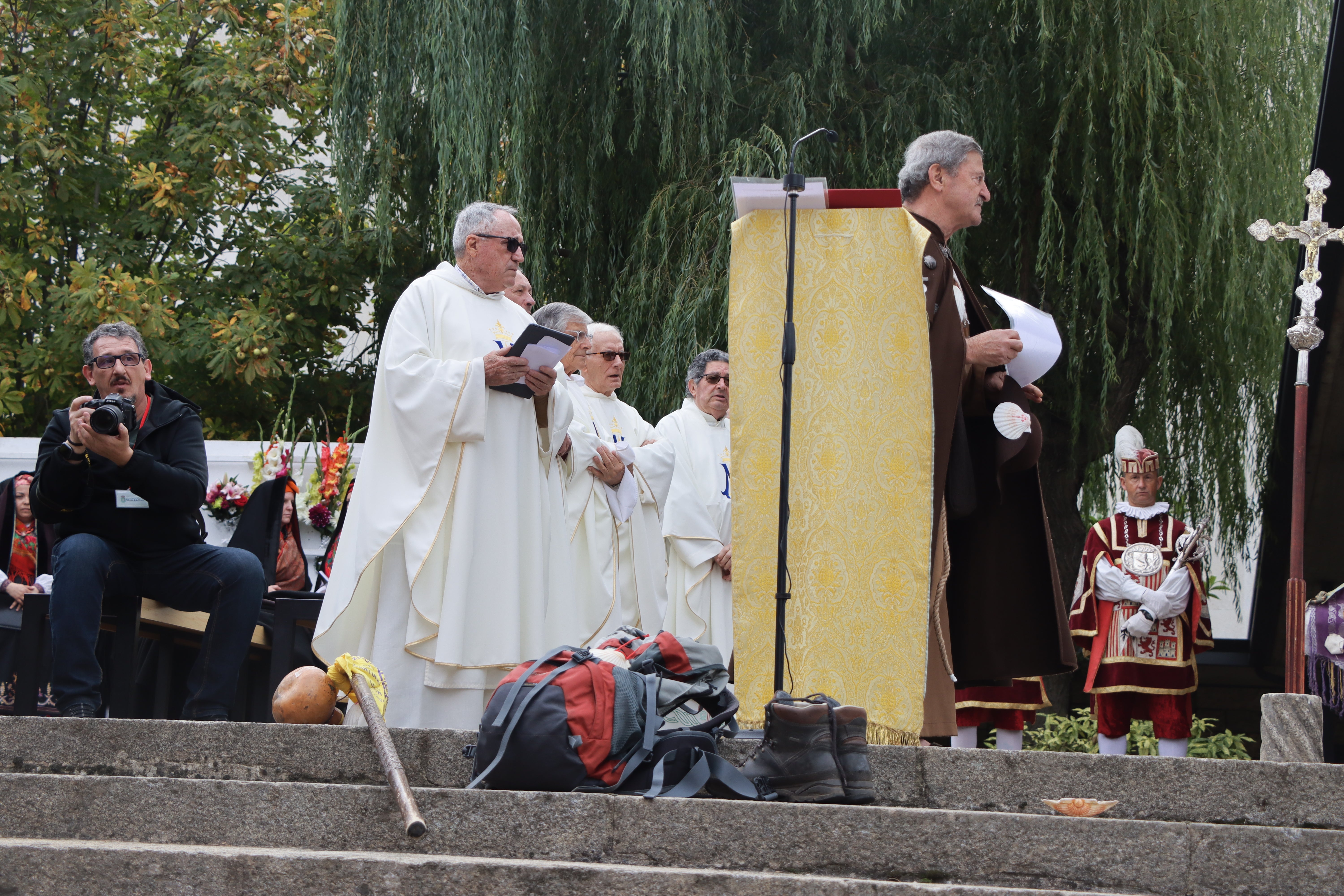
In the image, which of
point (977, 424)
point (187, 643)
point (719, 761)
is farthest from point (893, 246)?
point (187, 643)

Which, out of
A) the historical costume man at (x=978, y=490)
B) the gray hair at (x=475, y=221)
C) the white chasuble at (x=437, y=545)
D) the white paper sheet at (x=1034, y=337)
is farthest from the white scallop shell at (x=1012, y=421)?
the gray hair at (x=475, y=221)

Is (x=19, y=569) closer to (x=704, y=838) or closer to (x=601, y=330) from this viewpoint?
(x=601, y=330)

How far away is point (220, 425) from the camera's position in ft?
46.8

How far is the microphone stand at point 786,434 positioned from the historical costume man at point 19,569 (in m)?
3.76

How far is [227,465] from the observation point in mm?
9891

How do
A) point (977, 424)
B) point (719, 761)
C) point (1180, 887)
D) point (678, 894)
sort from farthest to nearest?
1. point (977, 424)
2. point (719, 761)
3. point (1180, 887)
4. point (678, 894)

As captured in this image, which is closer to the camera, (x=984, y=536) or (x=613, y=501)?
(x=984, y=536)

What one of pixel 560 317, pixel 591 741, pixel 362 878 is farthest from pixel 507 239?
pixel 362 878

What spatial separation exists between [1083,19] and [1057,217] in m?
1.28

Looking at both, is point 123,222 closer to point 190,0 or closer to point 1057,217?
point 190,0

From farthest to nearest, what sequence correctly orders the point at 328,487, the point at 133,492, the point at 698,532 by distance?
the point at 328,487 → the point at 698,532 → the point at 133,492

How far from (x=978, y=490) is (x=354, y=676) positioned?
6.82ft

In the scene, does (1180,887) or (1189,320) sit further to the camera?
(1189,320)

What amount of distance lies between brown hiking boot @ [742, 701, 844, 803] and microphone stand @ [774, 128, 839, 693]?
15.2 inches
